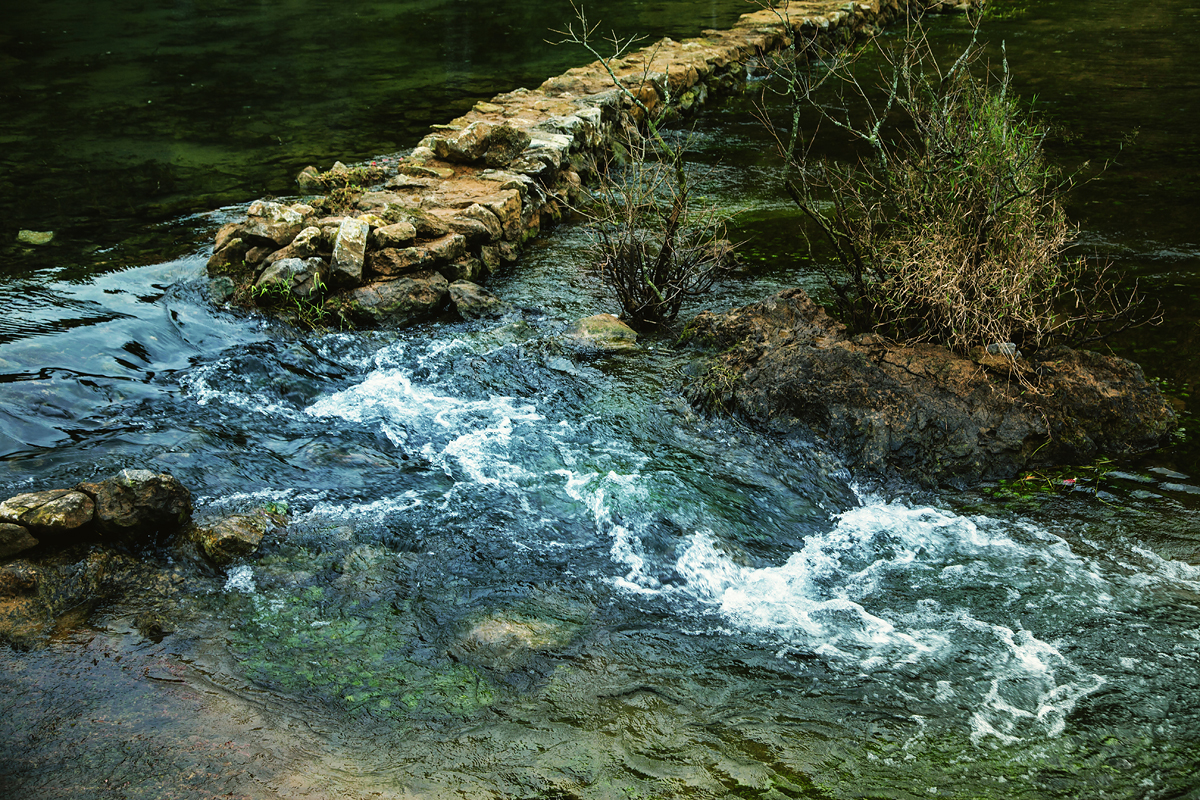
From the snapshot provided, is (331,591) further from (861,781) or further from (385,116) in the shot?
(385,116)

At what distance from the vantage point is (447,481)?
5.36m

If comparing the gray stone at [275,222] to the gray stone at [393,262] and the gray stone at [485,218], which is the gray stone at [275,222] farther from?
the gray stone at [485,218]

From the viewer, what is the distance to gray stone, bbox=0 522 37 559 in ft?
13.9

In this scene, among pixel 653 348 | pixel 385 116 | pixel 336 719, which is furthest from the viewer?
pixel 385 116

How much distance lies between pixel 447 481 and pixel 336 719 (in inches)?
75.0

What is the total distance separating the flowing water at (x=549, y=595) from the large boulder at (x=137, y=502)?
24cm

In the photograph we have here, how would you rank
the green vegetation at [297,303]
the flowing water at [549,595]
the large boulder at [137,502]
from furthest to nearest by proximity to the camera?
1. the green vegetation at [297,303]
2. the large boulder at [137,502]
3. the flowing water at [549,595]

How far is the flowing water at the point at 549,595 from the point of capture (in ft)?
11.3

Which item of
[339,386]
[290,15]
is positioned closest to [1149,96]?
[339,386]

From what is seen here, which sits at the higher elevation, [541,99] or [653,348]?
[541,99]

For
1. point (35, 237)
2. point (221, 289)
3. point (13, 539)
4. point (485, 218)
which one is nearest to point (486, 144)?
point (485, 218)

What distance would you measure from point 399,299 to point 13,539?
11.7 feet

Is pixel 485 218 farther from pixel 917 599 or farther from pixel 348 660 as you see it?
pixel 917 599

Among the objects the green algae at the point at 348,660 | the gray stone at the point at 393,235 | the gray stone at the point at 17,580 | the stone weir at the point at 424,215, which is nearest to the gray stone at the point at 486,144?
the stone weir at the point at 424,215
